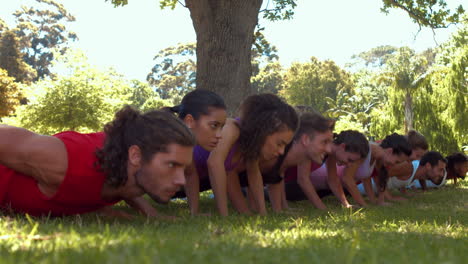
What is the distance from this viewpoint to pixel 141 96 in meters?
66.1

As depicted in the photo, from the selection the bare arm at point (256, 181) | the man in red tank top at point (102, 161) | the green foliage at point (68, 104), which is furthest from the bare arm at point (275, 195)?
the green foliage at point (68, 104)

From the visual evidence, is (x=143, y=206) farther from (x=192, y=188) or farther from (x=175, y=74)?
(x=175, y=74)

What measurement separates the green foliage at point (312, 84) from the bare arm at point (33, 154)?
50.1 metres

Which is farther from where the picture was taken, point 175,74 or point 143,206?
point 175,74

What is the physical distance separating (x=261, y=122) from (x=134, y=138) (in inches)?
89.3

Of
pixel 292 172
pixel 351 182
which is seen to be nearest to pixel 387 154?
pixel 351 182

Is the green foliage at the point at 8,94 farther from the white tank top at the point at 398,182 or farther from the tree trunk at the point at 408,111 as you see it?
the white tank top at the point at 398,182

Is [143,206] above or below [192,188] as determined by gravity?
below

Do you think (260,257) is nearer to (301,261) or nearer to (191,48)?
(301,261)

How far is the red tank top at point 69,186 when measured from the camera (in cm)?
404

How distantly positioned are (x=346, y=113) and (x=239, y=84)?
46.1 m

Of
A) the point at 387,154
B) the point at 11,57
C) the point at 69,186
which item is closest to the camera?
the point at 69,186

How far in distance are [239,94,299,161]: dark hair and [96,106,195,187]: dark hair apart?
2.00 meters

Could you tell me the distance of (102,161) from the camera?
159 inches
